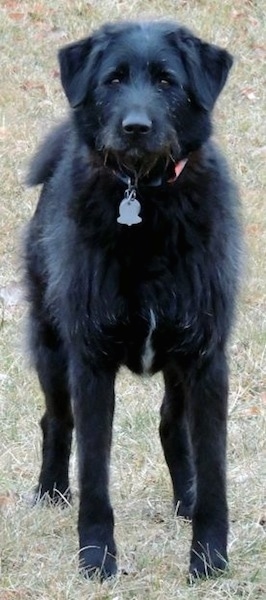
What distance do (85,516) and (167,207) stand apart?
1111mm

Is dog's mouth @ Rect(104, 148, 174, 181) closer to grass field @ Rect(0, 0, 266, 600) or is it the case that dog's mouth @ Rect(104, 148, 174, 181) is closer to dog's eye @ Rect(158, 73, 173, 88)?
dog's eye @ Rect(158, 73, 173, 88)

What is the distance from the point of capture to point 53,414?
17.1 ft

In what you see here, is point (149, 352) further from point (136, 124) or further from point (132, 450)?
point (132, 450)

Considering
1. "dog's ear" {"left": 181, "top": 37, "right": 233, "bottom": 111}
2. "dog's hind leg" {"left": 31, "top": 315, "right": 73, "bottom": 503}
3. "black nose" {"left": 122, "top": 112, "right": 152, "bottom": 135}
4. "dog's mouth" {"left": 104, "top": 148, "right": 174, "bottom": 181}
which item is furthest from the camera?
"dog's hind leg" {"left": 31, "top": 315, "right": 73, "bottom": 503}

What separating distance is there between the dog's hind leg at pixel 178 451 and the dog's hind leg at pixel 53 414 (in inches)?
16.0

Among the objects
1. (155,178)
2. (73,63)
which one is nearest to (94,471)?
(155,178)

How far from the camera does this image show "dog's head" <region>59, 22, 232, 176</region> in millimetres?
4090

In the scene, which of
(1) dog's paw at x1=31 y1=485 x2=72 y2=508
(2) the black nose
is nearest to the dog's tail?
(2) the black nose

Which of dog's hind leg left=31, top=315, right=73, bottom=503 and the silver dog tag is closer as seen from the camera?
the silver dog tag

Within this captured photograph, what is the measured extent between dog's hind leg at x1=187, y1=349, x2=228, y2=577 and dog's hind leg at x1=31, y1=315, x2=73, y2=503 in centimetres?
82


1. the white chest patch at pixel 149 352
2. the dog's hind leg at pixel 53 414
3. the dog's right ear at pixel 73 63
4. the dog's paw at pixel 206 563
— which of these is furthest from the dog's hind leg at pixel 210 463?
the dog's right ear at pixel 73 63

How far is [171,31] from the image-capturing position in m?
4.30

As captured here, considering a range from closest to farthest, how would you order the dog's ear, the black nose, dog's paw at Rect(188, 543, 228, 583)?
the black nose → the dog's ear → dog's paw at Rect(188, 543, 228, 583)

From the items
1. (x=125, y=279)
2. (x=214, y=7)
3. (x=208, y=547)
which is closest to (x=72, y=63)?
(x=125, y=279)
